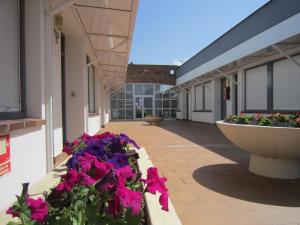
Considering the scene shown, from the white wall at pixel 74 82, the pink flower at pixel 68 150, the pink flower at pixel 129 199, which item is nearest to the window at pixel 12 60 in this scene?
the pink flower at pixel 68 150

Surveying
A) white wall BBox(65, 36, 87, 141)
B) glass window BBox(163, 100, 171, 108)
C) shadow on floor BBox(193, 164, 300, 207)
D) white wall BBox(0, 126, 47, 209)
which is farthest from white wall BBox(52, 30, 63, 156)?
glass window BBox(163, 100, 171, 108)

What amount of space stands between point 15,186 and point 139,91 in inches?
867

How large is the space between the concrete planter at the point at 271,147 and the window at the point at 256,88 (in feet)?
23.4

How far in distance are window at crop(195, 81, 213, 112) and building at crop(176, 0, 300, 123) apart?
13cm

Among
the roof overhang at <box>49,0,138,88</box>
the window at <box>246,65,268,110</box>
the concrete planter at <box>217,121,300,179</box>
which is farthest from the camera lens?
the window at <box>246,65,268,110</box>

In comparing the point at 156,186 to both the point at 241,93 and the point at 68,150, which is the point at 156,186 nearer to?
the point at 68,150

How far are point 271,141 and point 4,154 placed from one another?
2864 millimetres

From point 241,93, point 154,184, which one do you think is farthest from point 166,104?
point 154,184

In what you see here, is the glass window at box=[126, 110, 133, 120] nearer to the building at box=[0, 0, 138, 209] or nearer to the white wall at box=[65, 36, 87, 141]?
the white wall at box=[65, 36, 87, 141]

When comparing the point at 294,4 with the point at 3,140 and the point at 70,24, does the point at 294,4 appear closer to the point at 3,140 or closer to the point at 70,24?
the point at 70,24

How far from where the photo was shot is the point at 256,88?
418 inches

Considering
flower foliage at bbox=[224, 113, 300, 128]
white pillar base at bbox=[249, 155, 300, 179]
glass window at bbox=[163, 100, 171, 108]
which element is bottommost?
white pillar base at bbox=[249, 155, 300, 179]

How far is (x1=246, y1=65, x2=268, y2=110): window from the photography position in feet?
33.2

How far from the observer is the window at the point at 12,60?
91.4 inches
